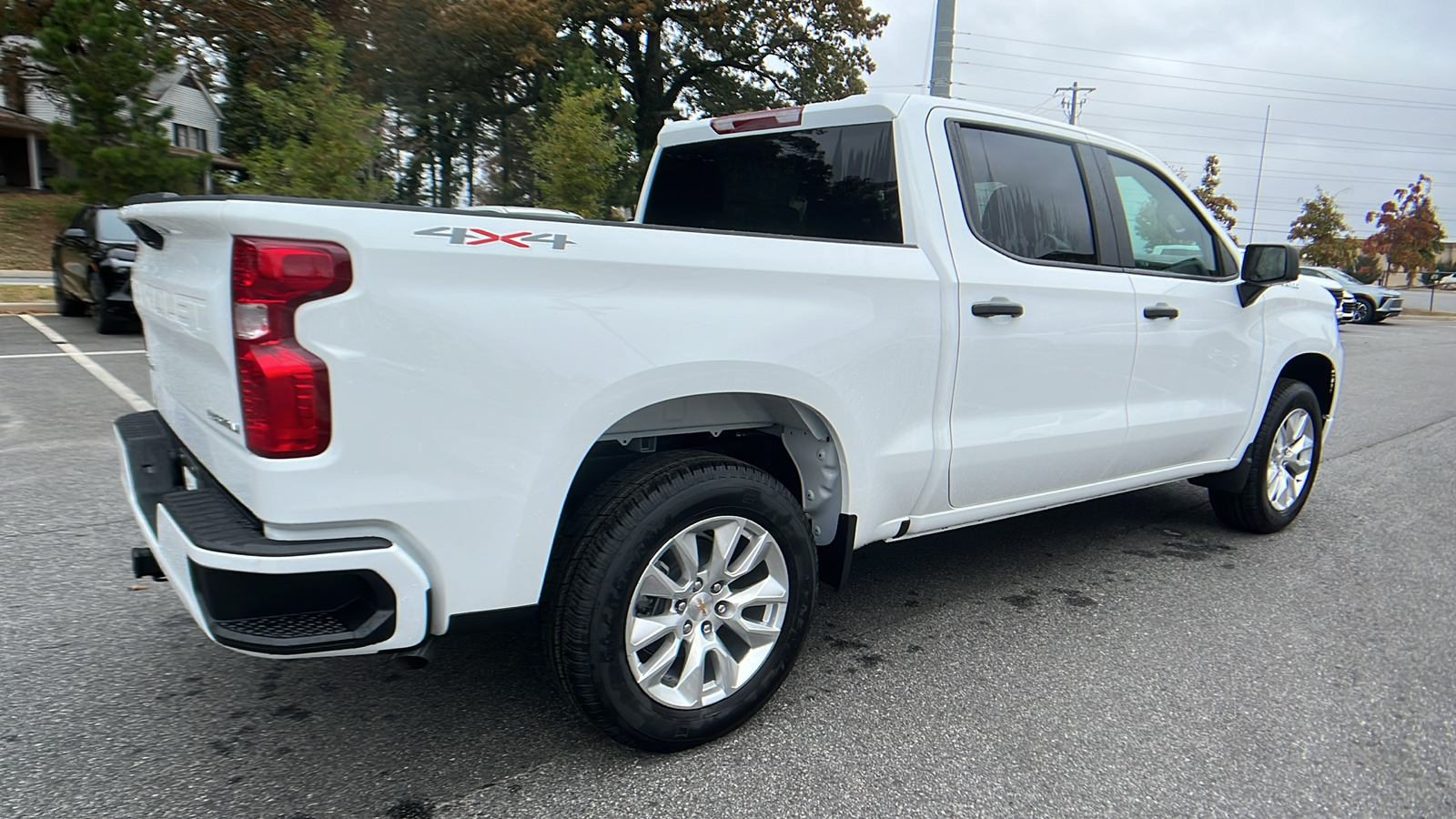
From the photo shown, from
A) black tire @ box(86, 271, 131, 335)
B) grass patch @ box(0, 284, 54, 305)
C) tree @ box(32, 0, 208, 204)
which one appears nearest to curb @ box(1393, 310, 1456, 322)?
black tire @ box(86, 271, 131, 335)

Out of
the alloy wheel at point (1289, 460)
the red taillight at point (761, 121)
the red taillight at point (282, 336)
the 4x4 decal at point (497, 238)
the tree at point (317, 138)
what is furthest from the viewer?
the tree at point (317, 138)

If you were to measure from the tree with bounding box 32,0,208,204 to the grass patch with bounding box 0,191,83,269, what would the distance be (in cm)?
169

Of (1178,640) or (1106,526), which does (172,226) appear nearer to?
(1178,640)

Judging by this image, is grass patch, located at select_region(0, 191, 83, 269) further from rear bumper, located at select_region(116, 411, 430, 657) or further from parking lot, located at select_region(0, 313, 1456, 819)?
rear bumper, located at select_region(116, 411, 430, 657)

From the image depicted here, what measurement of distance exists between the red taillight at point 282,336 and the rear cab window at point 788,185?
6.13 ft

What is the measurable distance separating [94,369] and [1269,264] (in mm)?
9400

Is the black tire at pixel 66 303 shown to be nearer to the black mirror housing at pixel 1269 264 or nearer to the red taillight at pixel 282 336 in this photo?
the red taillight at pixel 282 336

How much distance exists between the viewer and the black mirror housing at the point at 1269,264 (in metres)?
4.14

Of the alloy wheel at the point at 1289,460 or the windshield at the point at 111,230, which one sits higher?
the windshield at the point at 111,230

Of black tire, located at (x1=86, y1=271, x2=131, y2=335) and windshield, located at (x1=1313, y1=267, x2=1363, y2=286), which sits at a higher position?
windshield, located at (x1=1313, y1=267, x2=1363, y2=286)

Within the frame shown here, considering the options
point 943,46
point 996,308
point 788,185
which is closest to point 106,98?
point 943,46

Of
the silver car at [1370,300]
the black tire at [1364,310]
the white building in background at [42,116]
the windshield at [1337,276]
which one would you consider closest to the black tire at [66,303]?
the white building in background at [42,116]

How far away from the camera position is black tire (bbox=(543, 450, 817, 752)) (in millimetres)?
2355

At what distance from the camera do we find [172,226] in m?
2.35
